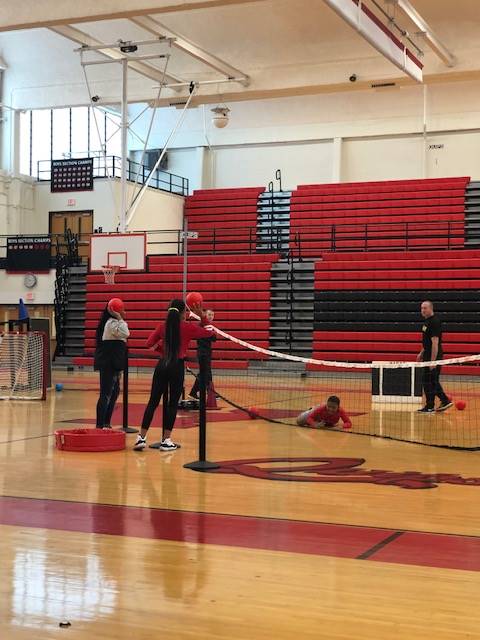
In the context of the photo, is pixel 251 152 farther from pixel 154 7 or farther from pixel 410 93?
pixel 154 7

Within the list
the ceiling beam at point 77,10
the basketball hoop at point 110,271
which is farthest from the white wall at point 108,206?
the ceiling beam at point 77,10

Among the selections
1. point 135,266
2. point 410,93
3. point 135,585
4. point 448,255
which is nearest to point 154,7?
point 135,266

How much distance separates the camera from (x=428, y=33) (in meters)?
21.6

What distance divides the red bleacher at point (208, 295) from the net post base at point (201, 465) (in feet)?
54.8

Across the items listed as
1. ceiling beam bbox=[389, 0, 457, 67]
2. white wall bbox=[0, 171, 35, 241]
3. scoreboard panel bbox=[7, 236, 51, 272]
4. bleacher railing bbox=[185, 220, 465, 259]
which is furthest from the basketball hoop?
ceiling beam bbox=[389, 0, 457, 67]

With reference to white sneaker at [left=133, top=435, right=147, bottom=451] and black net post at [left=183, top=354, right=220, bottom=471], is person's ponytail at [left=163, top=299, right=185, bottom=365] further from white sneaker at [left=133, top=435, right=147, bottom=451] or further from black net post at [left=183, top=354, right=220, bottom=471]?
white sneaker at [left=133, top=435, right=147, bottom=451]

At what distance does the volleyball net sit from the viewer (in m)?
11.9

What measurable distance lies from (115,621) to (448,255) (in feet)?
72.6

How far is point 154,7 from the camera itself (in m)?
16.8

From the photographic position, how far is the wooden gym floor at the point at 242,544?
3982mm

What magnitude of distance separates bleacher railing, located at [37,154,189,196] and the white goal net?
1474cm

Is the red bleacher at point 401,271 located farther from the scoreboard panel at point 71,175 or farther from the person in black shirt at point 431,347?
the person in black shirt at point 431,347

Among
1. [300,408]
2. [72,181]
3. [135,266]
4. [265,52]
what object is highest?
[265,52]

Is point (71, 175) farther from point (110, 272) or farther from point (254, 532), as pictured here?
point (254, 532)
